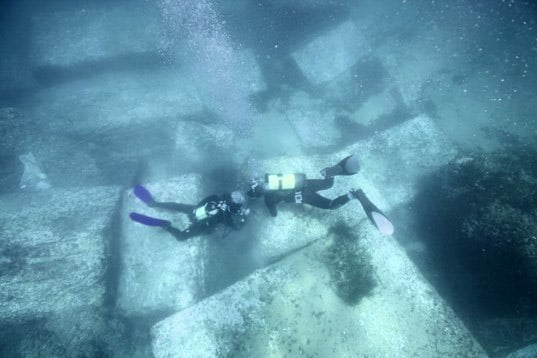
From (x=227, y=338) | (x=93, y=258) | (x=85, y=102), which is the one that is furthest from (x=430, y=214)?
(x=85, y=102)

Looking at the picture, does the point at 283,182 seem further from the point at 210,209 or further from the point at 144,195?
the point at 144,195

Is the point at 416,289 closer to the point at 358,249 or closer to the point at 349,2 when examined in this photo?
the point at 358,249

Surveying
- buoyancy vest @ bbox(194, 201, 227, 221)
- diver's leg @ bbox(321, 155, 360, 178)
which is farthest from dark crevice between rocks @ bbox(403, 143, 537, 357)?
buoyancy vest @ bbox(194, 201, 227, 221)

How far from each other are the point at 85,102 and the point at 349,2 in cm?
725

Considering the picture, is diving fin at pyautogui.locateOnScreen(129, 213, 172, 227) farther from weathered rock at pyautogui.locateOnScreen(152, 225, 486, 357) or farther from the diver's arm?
the diver's arm

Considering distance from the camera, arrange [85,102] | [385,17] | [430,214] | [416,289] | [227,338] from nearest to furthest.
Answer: [227,338] → [416,289] → [430,214] → [85,102] → [385,17]

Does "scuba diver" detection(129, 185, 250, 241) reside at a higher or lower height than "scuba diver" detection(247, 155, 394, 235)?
lower

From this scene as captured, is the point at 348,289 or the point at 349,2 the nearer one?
the point at 348,289

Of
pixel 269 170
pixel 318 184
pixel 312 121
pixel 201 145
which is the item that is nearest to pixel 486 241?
pixel 318 184

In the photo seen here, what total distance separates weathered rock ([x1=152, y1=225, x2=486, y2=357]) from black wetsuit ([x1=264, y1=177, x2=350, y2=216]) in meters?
0.80

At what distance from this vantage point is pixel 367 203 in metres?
3.79

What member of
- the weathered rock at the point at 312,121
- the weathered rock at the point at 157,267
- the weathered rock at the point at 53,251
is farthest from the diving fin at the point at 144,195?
the weathered rock at the point at 312,121

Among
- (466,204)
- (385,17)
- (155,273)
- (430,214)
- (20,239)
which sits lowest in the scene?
(155,273)

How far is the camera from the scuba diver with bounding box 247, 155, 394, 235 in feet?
12.0
